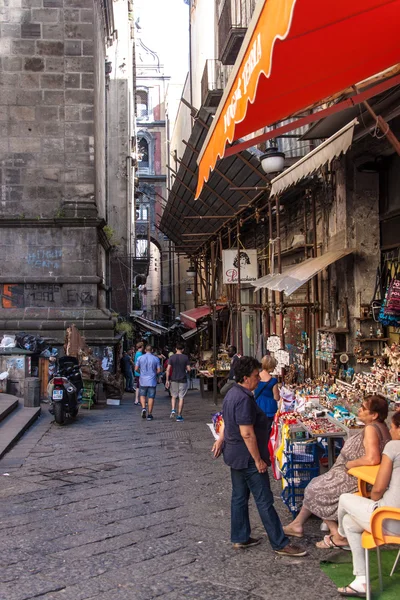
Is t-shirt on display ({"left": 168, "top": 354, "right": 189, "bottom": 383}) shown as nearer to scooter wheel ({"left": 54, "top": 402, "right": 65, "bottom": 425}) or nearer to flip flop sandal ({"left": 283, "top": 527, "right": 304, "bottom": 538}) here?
scooter wheel ({"left": 54, "top": 402, "right": 65, "bottom": 425})

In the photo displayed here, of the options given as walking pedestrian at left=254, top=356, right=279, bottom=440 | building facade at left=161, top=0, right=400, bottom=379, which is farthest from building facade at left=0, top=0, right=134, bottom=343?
walking pedestrian at left=254, top=356, right=279, bottom=440

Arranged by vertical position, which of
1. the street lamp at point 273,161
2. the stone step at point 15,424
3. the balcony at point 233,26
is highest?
the balcony at point 233,26

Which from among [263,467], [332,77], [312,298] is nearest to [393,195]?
[312,298]

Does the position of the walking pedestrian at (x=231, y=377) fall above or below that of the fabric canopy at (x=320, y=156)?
below

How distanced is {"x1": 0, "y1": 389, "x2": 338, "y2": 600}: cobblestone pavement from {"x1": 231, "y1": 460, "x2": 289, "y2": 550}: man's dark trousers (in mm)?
135

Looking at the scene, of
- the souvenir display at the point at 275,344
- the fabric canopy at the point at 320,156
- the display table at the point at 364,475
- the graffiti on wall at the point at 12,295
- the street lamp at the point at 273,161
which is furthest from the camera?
the graffiti on wall at the point at 12,295

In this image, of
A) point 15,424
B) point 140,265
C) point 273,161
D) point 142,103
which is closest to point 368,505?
point 273,161

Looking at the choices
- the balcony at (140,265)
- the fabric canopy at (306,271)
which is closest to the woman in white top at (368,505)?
the fabric canopy at (306,271)

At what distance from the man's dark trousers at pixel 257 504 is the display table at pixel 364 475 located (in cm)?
65

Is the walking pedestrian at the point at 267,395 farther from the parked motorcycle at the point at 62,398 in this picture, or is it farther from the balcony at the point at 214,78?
the balcony at the point at 214,78

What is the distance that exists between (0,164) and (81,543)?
1311cm

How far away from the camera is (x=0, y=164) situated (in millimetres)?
16406

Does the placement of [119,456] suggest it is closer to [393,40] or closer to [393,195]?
[393,195]

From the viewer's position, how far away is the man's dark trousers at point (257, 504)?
4844 millimetres
